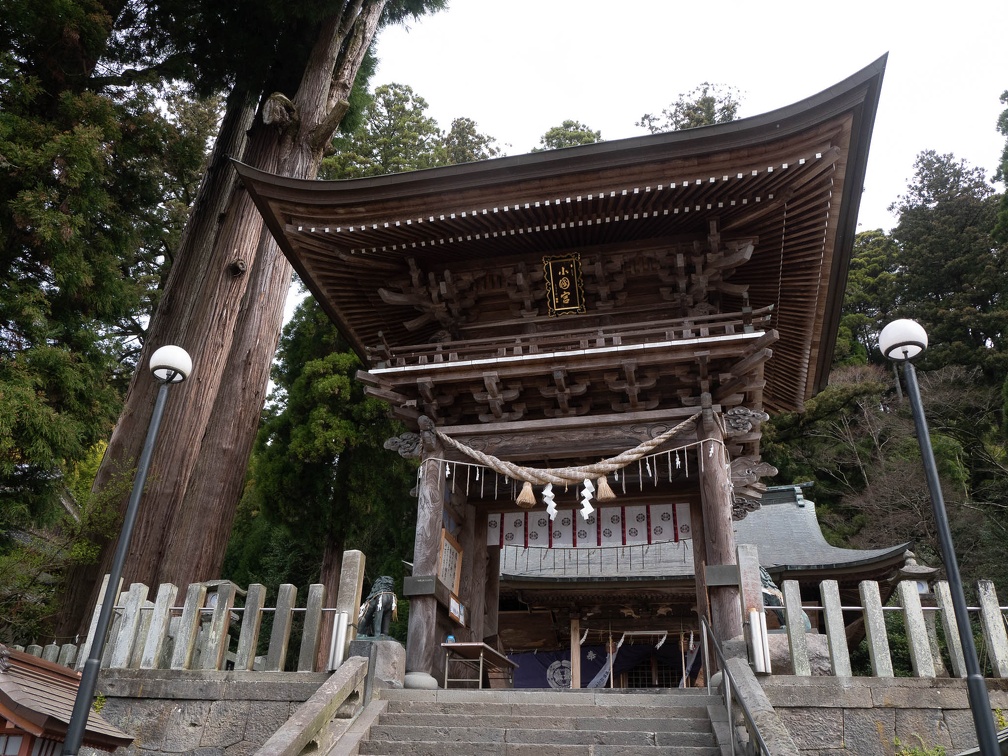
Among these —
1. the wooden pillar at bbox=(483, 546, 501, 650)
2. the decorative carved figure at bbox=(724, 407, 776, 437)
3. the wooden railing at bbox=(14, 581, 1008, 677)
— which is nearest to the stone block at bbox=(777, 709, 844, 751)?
the wooden railing at bbox=(14, 581, 1008, 677)

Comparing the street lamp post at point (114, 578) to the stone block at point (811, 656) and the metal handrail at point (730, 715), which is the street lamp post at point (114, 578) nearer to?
the metal handrail at point (730, 715)

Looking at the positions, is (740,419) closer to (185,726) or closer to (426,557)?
(426,557)

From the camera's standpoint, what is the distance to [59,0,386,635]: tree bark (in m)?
9.26

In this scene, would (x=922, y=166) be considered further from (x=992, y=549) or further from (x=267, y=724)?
(x=267, y=724)

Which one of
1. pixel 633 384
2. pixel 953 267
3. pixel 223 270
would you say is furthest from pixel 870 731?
pixel 953 267

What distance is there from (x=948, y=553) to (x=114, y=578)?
4.83m

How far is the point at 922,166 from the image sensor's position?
90.5 ft

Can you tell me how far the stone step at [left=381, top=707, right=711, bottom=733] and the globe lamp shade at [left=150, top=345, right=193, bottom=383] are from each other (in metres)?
2.97

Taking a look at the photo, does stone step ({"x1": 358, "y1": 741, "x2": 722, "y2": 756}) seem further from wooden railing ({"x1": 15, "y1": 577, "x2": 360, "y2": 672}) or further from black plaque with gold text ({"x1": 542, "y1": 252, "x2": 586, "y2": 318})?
black plaque with gold text ({"x1": 542, "y1": 252, "x2": 586, "y2": 318})

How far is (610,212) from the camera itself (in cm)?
810

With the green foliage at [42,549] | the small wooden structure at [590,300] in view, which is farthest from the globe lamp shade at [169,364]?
the small wooden structure at [590,300]

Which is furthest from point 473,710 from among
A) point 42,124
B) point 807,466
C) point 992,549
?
point 807,466

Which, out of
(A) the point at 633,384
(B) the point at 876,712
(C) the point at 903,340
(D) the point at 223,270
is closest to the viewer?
(C) the point at 903,340

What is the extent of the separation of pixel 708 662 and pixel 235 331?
26.4 feet
